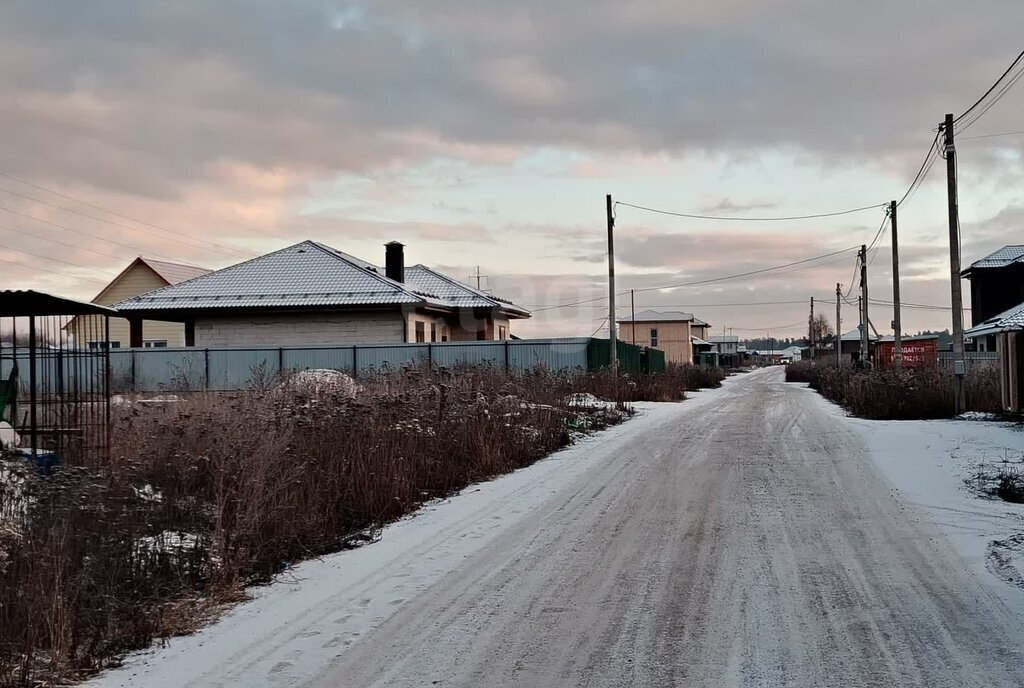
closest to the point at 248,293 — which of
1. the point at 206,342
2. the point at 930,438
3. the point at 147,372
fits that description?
the point at 206,342

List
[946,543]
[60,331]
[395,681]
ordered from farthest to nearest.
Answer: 1. [60,331]
2. [946,543]
3. [395,681]

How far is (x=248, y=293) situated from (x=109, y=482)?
25514mm

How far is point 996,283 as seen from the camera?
44125 millimetres

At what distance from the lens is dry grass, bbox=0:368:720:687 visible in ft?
17.5

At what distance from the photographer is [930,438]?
16.3 m

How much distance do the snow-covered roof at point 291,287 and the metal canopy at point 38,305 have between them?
19467mm

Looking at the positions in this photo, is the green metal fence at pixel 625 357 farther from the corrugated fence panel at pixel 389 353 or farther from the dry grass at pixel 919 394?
the dry grass at pixel 919 394

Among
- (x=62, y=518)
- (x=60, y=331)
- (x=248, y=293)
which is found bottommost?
(x=62, y=518)

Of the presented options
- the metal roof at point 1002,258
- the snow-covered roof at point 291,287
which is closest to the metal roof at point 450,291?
the snow-covered roof at point 291,287

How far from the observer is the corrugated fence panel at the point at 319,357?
29.3m

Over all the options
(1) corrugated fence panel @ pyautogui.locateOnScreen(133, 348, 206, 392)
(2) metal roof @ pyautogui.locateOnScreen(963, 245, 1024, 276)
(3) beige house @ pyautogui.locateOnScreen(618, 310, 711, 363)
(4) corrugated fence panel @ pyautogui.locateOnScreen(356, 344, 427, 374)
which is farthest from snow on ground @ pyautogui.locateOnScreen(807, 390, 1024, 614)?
(3) beige house @ pyautogui.locateOnScreen(618, 310, 711, 363)

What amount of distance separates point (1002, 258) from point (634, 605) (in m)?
45.4

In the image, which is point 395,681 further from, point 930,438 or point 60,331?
point 930,438

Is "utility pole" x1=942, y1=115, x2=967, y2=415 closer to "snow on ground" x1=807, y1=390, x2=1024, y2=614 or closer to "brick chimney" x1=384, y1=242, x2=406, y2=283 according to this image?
"snow on ground" x1=807, y1=390, x2=1024, y2=614
